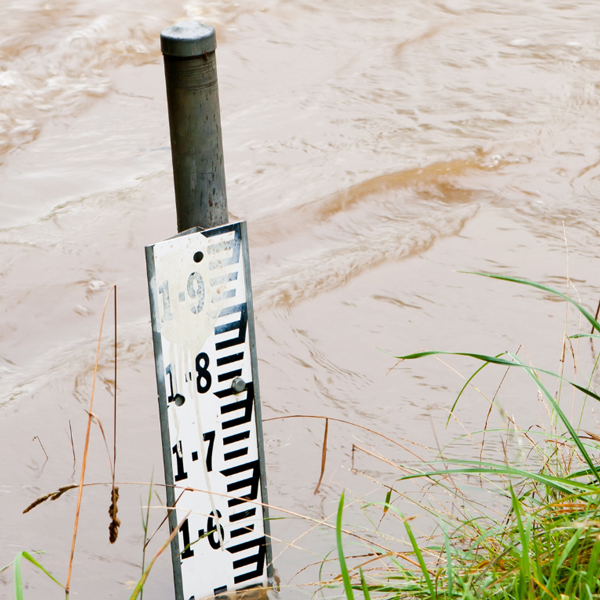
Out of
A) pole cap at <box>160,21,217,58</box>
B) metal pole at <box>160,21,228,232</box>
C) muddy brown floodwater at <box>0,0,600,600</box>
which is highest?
pole cap at <box>160,21,217,58</box>

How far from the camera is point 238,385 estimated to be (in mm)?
2021

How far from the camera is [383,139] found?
5.15 meters

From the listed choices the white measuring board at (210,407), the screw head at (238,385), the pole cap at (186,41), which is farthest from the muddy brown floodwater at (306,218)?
the pole cap at (186,41)

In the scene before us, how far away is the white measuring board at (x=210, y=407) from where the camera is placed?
74.0 inches

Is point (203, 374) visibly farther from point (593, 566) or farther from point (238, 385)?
point (593, 566)

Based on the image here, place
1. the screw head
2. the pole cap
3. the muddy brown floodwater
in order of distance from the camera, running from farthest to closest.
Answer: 1. the muddy brown floodwater
2. the screw head
3. the pole cap

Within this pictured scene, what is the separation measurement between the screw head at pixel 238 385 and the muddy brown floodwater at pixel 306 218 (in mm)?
491

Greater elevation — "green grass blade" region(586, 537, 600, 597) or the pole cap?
the pole cap

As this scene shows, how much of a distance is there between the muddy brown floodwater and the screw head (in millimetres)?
491

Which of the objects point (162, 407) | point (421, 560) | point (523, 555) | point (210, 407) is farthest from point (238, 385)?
point (523, 555)

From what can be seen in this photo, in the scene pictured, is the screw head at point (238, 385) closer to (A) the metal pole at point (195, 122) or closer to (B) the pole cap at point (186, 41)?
(A) the metal pole at point (195, 122)

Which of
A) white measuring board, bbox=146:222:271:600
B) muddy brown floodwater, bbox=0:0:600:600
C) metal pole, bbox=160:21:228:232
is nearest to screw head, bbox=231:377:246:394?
white measuring board, bbox=146:222:271:600

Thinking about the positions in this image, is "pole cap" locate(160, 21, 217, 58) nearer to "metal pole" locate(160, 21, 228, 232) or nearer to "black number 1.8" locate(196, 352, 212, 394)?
"metal pole" locate(160, 21, 228, 232)

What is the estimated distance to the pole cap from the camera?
1.75 m
